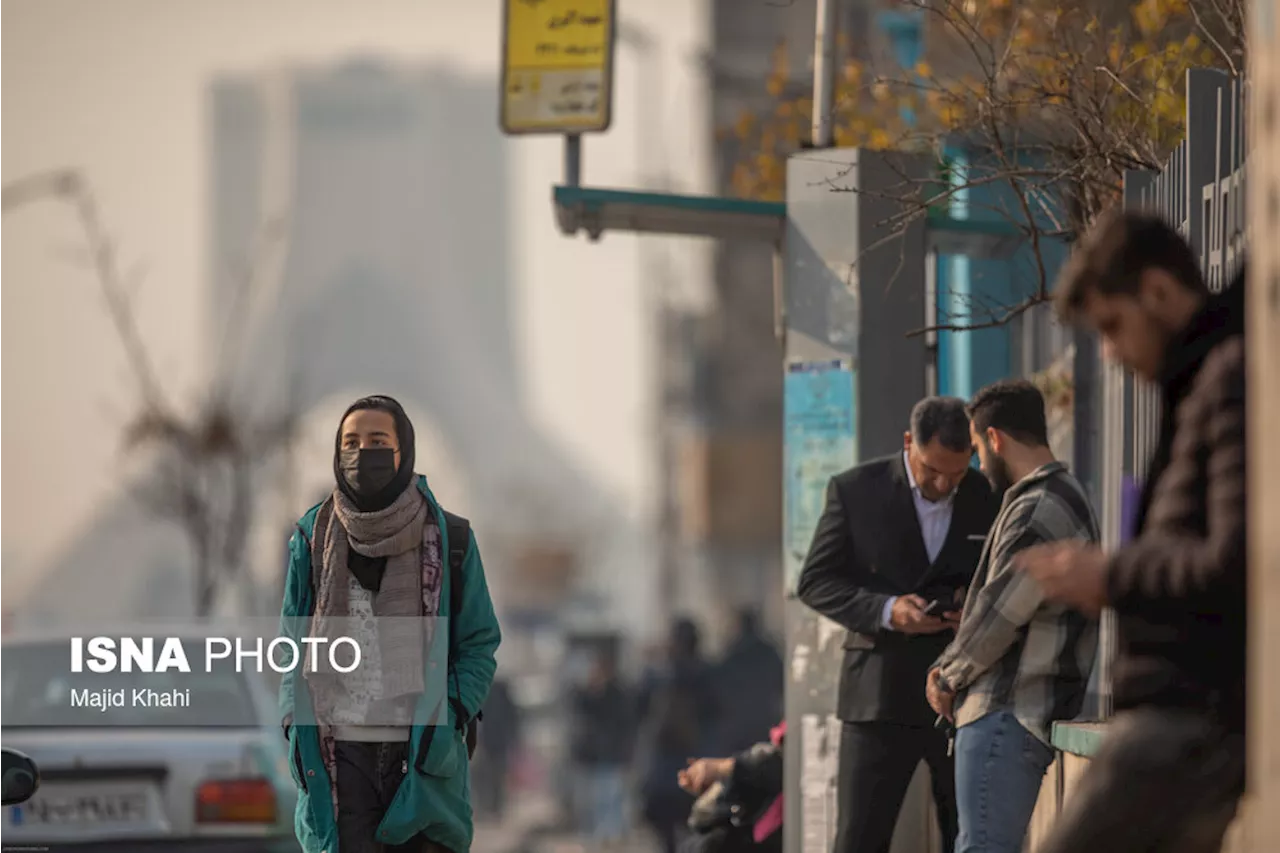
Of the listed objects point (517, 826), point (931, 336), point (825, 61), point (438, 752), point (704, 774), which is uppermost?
point (825, 61)

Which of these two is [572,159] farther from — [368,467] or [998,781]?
[998,781]

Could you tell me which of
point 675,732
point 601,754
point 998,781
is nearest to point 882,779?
point 998,781

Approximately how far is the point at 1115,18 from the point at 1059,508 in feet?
40.4

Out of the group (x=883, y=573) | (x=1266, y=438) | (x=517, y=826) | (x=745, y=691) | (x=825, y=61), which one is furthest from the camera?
(x=517, y=826)

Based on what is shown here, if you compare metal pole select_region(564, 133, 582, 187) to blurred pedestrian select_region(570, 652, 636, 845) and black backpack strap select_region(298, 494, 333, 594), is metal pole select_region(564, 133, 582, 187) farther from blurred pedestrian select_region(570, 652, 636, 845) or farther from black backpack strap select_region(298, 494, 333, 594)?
blurred pedestrian select_region(570, 652, 636, 845)

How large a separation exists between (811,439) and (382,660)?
3464 millimetres

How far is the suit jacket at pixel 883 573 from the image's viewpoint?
870cm

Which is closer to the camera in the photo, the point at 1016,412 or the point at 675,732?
the point at 1016,412

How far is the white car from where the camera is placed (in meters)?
10.7

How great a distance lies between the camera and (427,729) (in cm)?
764

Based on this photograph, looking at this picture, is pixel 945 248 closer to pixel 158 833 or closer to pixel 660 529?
pixel 158 833

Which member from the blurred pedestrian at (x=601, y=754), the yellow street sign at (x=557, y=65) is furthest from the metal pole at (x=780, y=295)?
the blurred pedestrian at (x=601, y=754)

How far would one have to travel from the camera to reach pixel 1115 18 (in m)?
19.3

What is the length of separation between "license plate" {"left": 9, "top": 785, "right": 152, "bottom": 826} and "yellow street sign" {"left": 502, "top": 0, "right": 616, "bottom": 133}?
3524 mm
